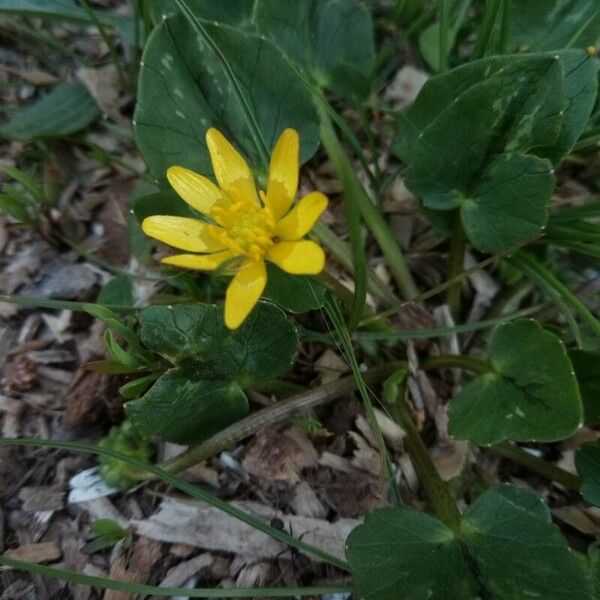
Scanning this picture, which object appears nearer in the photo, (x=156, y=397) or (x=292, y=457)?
(x=156, y=397)

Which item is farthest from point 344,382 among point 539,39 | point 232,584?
point 539,39

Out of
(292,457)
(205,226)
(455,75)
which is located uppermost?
(455,75)

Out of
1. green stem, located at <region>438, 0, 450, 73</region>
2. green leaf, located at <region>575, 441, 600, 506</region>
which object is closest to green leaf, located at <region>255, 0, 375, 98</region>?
green stem, located at <region>438, 0, 450, 73</region>

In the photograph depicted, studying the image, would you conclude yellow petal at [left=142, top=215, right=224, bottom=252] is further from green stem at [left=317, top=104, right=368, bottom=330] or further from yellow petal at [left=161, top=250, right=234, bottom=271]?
green stem at [left=317, top=104, right=368, bottom=330]

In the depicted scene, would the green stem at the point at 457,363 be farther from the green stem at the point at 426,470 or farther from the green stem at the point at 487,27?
the green stem at the point at 487,27

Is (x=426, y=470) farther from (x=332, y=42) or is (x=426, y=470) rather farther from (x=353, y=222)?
(x=332, y=42)

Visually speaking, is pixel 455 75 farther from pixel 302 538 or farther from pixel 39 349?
pixel 39 349
